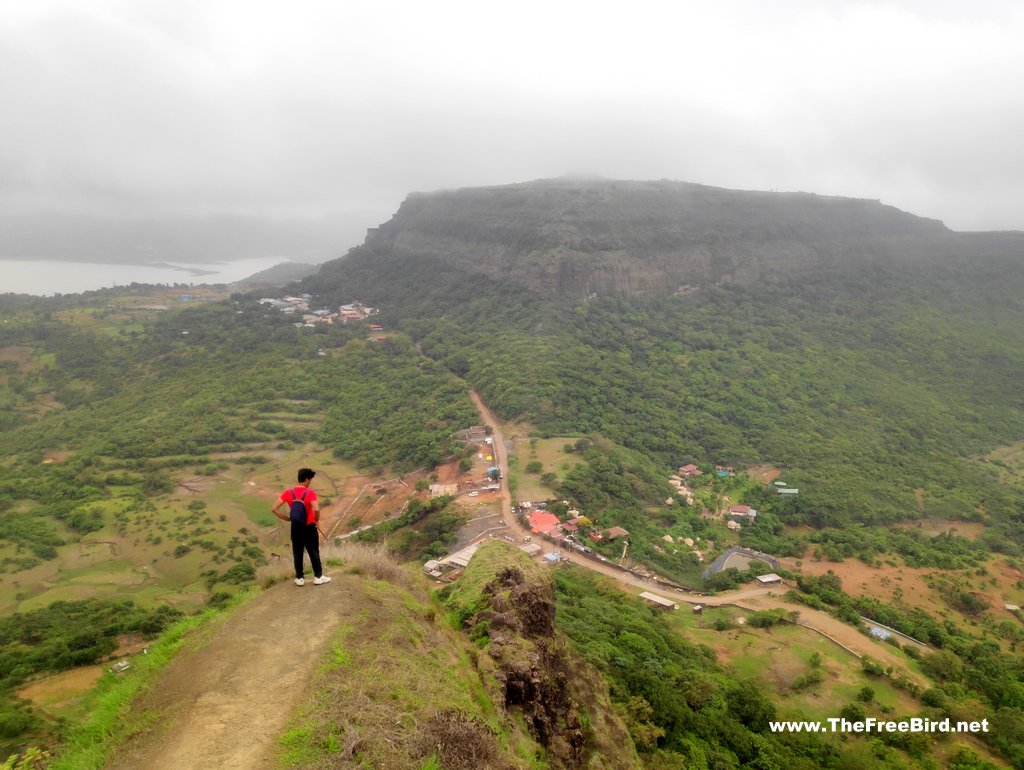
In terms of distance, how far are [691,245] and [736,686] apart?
253ft

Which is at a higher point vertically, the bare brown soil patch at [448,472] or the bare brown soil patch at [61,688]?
the bare brown soil patch at [61,688]

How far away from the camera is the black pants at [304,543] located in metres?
8.98

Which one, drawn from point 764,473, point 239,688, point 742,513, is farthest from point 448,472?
point 239,688

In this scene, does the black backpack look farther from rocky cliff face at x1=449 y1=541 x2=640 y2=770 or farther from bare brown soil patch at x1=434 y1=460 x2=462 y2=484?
bare brown soil patch at x1=434 y1=460 x2=462 y2=484

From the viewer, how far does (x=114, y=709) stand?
272 inches

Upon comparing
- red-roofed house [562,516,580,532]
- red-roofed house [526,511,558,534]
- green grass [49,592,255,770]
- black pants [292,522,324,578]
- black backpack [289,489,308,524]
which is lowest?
red-roofed house [562,516,580,532]

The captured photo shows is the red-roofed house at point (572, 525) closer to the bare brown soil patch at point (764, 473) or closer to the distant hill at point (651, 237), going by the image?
the bare brown soil patch at point (764, 473)

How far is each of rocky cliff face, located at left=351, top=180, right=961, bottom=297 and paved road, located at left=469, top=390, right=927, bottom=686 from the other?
49.7 metres

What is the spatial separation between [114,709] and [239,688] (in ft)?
5.31

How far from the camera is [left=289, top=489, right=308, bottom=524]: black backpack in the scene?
28.8ft

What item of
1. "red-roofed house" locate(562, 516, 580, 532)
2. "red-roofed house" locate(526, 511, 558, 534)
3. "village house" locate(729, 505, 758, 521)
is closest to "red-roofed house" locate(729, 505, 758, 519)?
"village house" locate(729, 505, 758, 521)

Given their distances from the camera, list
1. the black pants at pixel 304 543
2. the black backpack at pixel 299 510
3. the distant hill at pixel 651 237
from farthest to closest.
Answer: the distant hill at pixel 651 237
the black pants at pixel 304 543
the black backpack at pixel 299 510

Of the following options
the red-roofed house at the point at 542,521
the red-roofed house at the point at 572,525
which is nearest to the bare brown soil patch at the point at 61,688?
the red-roofed house at the point at 542,521

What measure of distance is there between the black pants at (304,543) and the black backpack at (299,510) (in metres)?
0.12
